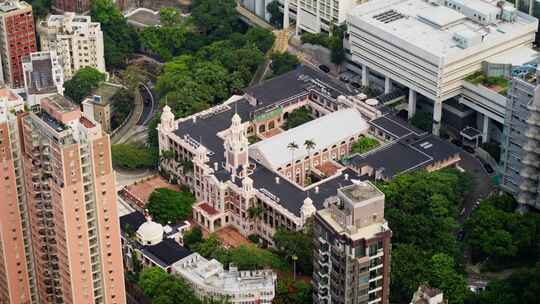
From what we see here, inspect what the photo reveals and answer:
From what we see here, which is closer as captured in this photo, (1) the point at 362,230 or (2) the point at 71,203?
(2) the point at 71,203

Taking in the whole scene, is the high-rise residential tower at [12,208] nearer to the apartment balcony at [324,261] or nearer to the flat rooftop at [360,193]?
the apartment balcony at [324,261]

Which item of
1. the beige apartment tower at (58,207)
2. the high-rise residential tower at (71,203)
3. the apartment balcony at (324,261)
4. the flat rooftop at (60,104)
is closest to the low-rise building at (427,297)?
the apartment balcony at (324,261)

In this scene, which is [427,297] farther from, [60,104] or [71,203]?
[60,104]

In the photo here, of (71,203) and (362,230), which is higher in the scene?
(71,203)

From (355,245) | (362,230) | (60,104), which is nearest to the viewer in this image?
(355,245)

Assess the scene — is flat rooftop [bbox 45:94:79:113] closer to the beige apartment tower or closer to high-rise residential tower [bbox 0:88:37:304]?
the beige apartment tower

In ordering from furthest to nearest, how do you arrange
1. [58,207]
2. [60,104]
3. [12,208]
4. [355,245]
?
1. [12,208]
2. [58,207]
3. [60,104]
4. [355,245]

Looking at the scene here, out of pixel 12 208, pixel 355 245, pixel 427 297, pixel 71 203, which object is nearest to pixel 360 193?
pixel 355 245
